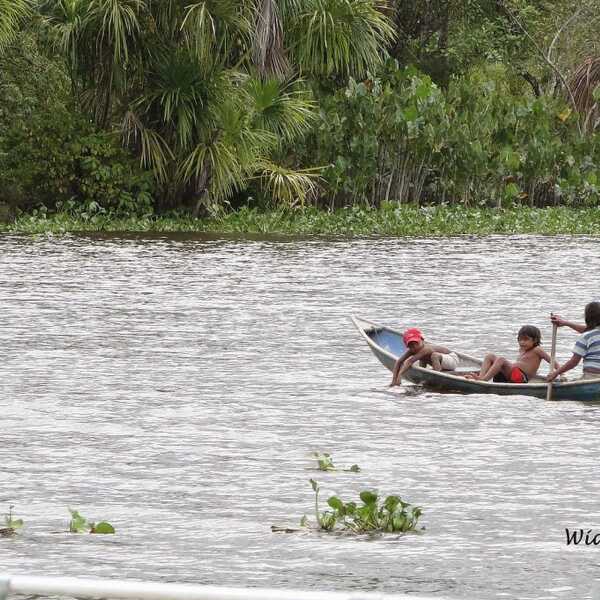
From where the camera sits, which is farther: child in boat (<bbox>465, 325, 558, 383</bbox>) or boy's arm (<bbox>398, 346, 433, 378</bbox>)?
boy's arm (<bbox>398, 346, 433, 378</bbox>)

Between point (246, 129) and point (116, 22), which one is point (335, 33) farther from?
point (116, 22)

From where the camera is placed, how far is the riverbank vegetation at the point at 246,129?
103ft

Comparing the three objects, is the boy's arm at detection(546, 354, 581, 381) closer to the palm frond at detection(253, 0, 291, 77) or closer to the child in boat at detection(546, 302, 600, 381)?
the child in boat at detection(546, 302, 600, 381)

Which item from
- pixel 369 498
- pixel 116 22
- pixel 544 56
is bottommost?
pixel 369 498

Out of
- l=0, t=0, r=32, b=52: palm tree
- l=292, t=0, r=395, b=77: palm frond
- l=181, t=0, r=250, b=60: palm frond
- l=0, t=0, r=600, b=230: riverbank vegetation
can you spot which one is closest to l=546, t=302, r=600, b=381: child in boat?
l=181, t=0, r=250, b=60: palm frond

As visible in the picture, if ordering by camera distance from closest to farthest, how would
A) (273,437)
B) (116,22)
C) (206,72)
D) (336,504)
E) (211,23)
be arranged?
(336,504)
(273,437)
(116,22)
(211,23)
(206,72)

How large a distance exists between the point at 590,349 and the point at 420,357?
1.40m

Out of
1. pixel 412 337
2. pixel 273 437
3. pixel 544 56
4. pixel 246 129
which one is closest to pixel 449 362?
pixel 412 337

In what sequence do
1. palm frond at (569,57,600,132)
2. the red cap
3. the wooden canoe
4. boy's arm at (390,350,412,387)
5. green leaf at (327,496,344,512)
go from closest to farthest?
1. green leaf at (327,496,344,512)
2. the wooden canoe
3. the red cap
4. boy's arm at (390,350,412,387)
5. palm frond at (569,57,600,132)

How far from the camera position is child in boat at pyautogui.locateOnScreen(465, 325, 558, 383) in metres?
12.5

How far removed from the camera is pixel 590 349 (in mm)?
12375

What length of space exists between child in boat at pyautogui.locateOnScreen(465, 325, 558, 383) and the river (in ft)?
0.81

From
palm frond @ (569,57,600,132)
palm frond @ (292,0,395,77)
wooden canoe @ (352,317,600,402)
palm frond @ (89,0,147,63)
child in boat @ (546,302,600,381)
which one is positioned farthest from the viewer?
palm frond @ (569,57,600,132)

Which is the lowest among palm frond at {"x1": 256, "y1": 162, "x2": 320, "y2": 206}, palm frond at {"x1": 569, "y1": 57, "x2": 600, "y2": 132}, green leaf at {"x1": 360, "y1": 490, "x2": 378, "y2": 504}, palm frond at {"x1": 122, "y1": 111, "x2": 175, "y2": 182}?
green leaf at {"x1": 360, "y1": 490, "x2": 378, "y2": 504}
